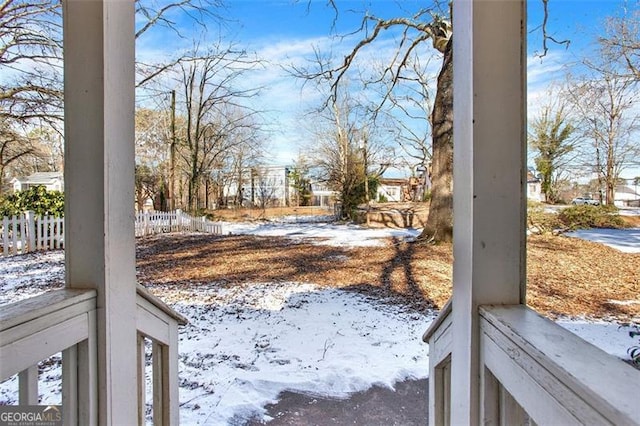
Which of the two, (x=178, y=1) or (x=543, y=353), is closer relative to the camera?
(x=543, y=353)

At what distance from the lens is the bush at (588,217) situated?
21.1 feet

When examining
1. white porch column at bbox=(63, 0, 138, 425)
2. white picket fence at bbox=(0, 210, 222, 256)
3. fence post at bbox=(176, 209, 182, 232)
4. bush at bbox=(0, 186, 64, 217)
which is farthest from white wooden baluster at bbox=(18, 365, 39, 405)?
fence post at bbox=(176, 209, 182, 232)

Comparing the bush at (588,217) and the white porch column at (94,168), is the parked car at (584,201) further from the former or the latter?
the white porch column at (94,168)

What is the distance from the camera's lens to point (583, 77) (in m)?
2.78

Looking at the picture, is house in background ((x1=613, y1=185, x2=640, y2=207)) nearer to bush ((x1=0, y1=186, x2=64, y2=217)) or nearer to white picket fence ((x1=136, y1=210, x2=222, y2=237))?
bush ((x1=0, y1=186, x2=64, y2=217))

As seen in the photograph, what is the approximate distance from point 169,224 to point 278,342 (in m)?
8.34

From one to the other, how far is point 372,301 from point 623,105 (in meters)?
2.71

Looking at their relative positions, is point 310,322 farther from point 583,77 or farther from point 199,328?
point 583,77

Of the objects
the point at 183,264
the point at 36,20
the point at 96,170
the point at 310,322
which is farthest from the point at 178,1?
the point at 96,170

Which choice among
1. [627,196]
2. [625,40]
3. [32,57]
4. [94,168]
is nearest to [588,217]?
[627,196]

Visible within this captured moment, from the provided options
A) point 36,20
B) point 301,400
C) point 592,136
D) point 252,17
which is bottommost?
point 301,400

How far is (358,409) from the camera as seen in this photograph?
5.87 ft

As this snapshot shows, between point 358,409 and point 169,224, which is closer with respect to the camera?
point 358,409

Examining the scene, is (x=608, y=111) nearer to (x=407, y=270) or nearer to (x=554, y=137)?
(x=554, y=137)
